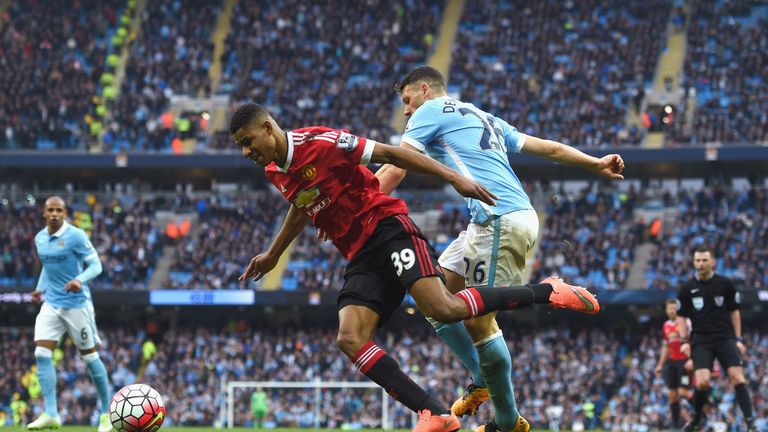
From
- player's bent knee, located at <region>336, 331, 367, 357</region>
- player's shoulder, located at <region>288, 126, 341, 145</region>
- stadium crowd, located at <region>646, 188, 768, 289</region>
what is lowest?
player's bent knee, located at <region>336, 331, 367, 357</region>

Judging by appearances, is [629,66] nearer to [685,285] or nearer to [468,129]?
[685,285]

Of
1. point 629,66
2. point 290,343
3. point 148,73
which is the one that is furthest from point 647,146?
point 148,73

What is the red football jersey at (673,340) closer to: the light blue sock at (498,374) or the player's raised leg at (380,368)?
the light blue sock at (498,374)

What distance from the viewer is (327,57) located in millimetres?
41812

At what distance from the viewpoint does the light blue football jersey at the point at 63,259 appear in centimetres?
1197

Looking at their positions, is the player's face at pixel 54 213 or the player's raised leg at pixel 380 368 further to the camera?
the player's face at pixel 54 213

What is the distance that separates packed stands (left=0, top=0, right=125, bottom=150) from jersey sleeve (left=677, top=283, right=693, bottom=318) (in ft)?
101

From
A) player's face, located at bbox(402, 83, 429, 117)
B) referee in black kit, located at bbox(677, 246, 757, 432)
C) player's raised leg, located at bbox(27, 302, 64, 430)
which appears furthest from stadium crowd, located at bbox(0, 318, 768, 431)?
player's face, located at bbox(402, 83, 429, 117)

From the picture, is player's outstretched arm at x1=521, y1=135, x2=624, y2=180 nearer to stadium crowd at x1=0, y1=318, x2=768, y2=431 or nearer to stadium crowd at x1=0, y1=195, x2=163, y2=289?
stadium crowd at x1=0, y1=318, x2=768, y2=431

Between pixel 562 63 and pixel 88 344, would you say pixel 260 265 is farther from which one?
pixel 562 63

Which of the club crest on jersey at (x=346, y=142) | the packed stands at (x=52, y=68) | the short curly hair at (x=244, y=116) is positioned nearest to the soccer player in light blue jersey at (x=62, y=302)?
the short curly hair at (x=244, y=116)

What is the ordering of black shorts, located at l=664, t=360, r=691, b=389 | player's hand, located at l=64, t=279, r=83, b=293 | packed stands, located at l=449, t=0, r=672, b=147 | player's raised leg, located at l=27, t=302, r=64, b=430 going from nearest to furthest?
player's hand, located at l=64, t=279, r=83, b=293 → player's raised leg, located at l=27, t=302, r=64, b=430 → black shorts, located at l=664, t=360, r=691, b=389 → packed stands, located at l=449, t=0, r=672, b=147

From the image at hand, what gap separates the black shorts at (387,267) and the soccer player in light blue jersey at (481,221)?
2.31ft

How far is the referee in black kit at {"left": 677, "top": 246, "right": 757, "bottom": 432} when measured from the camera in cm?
1261
